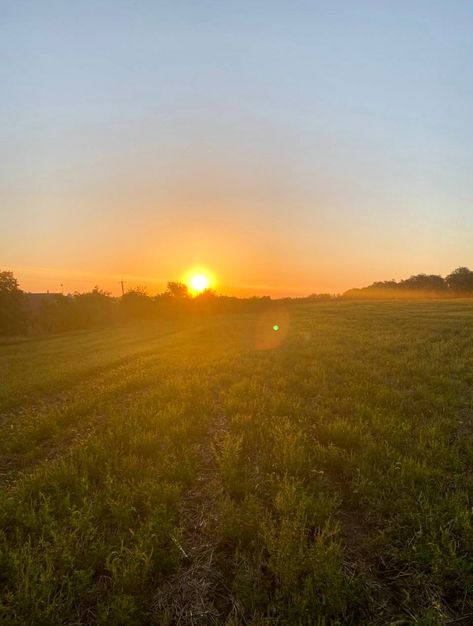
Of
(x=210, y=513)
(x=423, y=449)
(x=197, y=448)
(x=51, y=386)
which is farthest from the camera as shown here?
(x=51, y=386)

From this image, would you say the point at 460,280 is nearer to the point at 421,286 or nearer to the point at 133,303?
the point at 421,286

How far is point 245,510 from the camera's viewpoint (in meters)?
5.15

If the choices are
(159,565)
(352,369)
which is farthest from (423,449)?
(352,369)

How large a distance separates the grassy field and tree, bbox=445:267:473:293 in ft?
298

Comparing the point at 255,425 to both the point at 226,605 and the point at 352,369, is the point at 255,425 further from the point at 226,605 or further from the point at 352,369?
the point at 352,369

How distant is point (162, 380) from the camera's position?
43.0ft

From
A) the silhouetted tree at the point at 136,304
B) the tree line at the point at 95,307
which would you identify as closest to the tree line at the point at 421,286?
the tree line at the point at 95,307

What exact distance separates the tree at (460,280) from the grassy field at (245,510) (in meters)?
90.8

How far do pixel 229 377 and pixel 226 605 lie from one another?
344 inches

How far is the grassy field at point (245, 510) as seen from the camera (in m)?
3.89

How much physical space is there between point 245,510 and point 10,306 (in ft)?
229

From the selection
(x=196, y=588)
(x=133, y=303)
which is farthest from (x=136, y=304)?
(x=196, y=588)

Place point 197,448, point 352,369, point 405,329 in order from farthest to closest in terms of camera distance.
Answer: point 405,329 < point 352,369 < point 197,448

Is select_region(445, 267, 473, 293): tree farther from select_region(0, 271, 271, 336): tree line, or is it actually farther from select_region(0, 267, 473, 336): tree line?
select_region(0, 271, 271, 336): tree line
